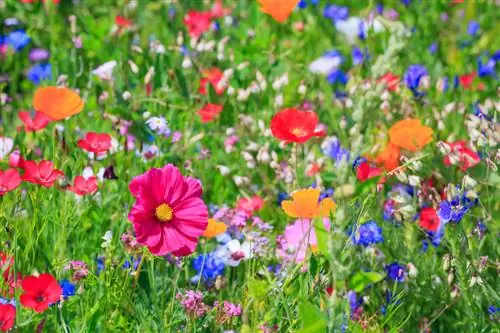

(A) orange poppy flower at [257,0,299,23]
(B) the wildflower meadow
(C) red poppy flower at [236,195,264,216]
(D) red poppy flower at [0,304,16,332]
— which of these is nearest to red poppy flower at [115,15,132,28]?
(B) the wildflower meadow

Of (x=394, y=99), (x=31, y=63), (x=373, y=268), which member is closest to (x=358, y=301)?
(x=373, y=268)

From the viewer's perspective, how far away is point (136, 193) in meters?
1.87

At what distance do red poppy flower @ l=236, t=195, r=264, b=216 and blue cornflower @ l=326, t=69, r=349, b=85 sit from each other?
1.00 meters

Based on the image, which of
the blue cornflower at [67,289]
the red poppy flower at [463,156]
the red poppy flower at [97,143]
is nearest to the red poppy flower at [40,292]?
the blue cornflower at [67,289]

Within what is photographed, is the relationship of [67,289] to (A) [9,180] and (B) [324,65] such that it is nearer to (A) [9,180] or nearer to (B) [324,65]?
(A) [9,180]

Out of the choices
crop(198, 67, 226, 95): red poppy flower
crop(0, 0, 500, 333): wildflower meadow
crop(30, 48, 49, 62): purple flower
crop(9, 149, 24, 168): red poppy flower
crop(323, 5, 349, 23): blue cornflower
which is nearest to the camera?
crop(0, 0, 500, 333): wildflower meadow

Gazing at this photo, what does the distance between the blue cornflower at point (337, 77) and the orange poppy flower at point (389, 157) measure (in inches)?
36.0

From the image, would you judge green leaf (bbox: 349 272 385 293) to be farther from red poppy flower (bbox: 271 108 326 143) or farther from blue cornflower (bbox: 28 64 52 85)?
blue cornflower (bbox: 28 64 52 85)

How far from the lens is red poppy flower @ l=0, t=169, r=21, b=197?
2008 millimetres

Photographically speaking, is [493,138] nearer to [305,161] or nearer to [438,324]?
[438,324]

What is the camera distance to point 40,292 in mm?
1804

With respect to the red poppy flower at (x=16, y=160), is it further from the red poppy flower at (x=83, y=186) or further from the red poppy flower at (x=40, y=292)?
the red poppy flower at (x=40, y=292)

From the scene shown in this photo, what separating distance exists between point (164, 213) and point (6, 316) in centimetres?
37

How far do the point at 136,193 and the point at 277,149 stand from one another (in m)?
1.06
